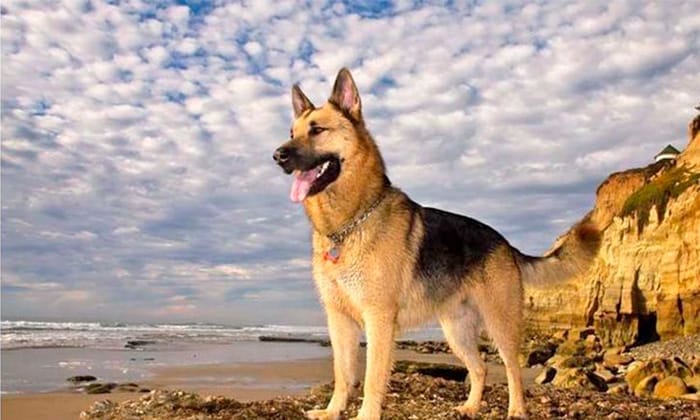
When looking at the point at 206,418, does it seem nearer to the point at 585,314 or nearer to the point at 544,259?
the point at 544,259

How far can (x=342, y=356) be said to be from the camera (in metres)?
7.02

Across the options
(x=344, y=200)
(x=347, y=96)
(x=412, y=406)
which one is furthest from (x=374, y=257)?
(x=412, y=406)

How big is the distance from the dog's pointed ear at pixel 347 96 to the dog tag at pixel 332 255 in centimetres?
136

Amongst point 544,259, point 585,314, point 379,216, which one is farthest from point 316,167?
point 585,314

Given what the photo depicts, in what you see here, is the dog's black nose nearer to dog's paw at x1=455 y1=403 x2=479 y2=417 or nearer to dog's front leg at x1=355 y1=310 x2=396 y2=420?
dog's front leg at x1=355 y1=310 x2=396 y2=420

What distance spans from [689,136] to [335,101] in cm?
4004

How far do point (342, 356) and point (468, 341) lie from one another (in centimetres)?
170

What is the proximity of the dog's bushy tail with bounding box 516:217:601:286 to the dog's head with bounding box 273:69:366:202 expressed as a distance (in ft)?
9.21

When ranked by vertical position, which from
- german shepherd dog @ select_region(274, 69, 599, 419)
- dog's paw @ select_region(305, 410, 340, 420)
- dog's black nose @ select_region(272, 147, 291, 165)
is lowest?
dog's paw @ select_region(305, 410, 340, 420)

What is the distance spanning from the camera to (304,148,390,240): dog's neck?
669cm

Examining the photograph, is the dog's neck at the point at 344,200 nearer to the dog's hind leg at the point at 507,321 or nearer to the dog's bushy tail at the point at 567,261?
the dog's hind leg at the point at 507,321

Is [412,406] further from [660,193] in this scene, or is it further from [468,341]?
[660,193]

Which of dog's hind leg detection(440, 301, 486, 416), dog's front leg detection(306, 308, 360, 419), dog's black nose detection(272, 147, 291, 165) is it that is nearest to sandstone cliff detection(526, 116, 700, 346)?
dog's hind leg detection(440, 301, 486, 416)

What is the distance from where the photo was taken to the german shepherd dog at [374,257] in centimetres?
644
